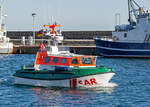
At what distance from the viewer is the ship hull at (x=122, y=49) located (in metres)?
73.1

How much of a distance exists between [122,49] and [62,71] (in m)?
40.6

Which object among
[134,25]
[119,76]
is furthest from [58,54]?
[134,25]

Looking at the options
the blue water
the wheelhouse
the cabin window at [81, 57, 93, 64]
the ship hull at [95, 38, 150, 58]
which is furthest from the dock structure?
the cabin window at [81, 57, 93, 64]

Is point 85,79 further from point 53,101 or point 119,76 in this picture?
point 119,76

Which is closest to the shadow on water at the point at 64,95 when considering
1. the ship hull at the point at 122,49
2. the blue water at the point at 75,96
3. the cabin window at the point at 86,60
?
the blue water at the point at 75,96

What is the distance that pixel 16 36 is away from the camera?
115 metres

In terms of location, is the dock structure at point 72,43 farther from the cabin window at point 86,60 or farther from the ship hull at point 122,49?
the cabin window at point 86,60

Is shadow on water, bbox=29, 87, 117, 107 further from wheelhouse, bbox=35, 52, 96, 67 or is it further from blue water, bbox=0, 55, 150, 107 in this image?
wheelhouse, bbox=35, 52, 96, 67

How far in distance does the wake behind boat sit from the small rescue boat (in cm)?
3806

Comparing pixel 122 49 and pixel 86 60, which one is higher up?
pixel 86 60

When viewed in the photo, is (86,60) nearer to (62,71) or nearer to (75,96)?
(62,71)

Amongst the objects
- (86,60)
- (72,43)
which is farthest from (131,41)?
(86,60)

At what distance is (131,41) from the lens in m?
73.8

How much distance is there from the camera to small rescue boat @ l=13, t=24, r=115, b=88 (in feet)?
113
